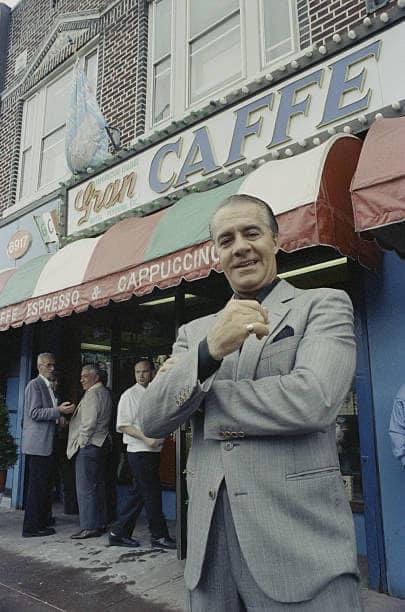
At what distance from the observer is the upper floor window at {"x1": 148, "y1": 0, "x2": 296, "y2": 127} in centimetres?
586

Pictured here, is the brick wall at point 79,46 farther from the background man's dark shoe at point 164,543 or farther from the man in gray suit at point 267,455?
the man in gray suit at point 267,455

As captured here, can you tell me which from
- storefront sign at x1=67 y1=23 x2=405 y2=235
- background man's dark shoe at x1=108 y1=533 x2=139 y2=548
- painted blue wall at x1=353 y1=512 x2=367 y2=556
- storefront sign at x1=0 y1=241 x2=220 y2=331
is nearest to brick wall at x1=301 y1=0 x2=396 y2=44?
storefront sign at x1=67 y1=23 x2=405 y2=235

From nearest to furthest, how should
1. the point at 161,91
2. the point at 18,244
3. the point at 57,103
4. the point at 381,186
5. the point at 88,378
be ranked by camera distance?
the point at 381,186 < the point at 88,378 < the point at 161,91 < the point at 18,244 < the point at 57,103

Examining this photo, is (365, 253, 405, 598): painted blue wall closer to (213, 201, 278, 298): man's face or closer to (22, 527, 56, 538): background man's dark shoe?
(213, 201, 278, 298): man's face

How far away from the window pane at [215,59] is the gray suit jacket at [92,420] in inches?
161

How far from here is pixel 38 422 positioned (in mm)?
5891

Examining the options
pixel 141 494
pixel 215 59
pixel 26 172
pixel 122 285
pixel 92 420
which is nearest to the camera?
pixel 122 285

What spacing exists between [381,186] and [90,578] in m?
4.05

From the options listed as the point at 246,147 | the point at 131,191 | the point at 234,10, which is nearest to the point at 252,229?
the point at 246,147

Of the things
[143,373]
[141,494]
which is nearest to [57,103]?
[143,373]

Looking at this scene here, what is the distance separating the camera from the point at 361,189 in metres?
3.27

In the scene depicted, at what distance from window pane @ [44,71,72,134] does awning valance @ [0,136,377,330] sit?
362 cm

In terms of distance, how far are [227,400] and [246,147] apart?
13.7 feet

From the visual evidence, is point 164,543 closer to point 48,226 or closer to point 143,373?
point 143,373
